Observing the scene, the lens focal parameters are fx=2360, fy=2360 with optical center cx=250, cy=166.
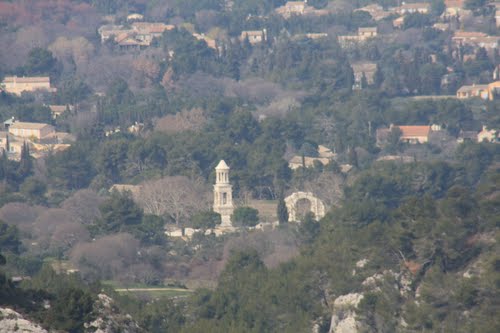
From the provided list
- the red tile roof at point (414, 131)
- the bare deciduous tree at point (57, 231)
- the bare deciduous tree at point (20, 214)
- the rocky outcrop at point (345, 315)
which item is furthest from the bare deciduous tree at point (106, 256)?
the red tile roof at point (414, 131)

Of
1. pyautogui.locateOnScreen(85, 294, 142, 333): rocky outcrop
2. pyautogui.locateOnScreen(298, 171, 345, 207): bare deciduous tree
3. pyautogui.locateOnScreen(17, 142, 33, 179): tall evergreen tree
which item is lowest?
pyautogui.locateOnScreen(17, 142, 33, 179): tall evergreen tree

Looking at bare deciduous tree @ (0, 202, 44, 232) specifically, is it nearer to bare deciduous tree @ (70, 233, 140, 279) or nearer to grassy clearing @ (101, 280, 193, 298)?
bare deciduous tree @ (70, 233, 140, 279)

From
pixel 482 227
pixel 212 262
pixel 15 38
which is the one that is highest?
pixel 482 227

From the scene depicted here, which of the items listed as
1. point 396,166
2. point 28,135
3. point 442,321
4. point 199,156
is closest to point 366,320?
point 442,321

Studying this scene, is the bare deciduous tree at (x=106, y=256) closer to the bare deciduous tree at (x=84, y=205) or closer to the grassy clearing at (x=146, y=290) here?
the grassy clearing at (x=146, y=290)

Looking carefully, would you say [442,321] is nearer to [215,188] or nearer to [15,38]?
[215,188]

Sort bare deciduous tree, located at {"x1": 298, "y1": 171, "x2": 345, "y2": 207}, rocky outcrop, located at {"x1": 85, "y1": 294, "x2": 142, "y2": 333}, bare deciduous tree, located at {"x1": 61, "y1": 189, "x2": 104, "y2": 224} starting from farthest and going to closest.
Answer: bare deciduous tree, located at {"x1": 298, "y1": 171, "x2": 345, "y2": 207} < bare deciduous tree, located at {"x1": 61, "y1": 189, "x2": 104, "y2": 224} < rocky outcrop, located at {"x1": 85, "y1": 294, "x2": 142, "y2": 333}

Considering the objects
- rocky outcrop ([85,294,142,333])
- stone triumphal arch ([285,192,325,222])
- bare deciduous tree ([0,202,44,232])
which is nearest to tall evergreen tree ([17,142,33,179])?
bare deciduous tree ([0,202,44,232])
